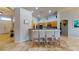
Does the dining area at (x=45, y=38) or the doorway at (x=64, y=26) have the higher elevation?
the doorway at (x=64, y=26)

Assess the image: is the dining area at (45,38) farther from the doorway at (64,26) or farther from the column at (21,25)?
the doorway at (64,26)

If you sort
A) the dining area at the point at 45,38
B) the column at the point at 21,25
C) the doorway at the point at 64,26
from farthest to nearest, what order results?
the doorway at the point at 64,26 < the column at the point at 21,25 < the dining area at the point at 45,38

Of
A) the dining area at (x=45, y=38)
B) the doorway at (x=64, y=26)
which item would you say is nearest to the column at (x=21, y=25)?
the dining area at (x=45, y=38)

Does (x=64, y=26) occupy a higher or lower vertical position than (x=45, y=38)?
higher

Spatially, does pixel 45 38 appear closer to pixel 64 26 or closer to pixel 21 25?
pixel 21 25

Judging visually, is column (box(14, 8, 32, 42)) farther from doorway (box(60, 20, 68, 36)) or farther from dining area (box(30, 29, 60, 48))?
doorway (box(60, 20, 68, 36))

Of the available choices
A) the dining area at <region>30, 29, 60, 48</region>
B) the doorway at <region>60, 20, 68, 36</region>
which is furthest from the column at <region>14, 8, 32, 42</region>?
the doorway at <region>60, 20, 68, 36</region>

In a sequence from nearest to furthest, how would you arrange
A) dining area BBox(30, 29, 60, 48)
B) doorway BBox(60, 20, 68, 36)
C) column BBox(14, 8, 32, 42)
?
dining area BBox(30, 29, 60, 48) → column BBox(14, 8, 32, 42) → doorway BBox(60, 20, 68, 36)

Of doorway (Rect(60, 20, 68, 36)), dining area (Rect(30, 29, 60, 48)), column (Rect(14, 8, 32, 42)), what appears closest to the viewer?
dining area (Rect(30, 29, 60, 48))

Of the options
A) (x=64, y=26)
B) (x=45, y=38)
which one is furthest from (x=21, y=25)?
(x=64, y=26)
